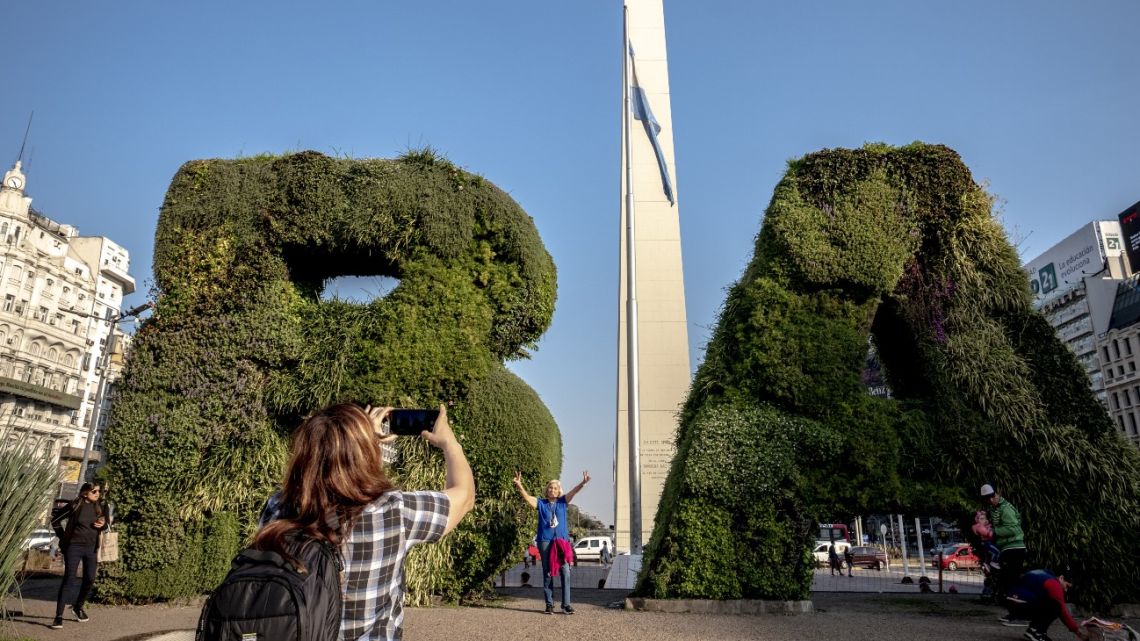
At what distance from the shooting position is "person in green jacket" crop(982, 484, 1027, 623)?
310 inches

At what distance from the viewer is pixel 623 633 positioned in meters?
7.40

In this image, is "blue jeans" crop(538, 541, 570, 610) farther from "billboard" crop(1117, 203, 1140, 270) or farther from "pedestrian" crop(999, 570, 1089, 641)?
"billboard" crop(1117, 203, 1140, 270)

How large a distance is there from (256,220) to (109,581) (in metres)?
5.38

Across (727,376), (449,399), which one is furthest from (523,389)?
(727,376)

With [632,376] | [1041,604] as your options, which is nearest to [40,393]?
[632,376]

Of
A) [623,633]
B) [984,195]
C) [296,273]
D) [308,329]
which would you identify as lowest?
[623,633]

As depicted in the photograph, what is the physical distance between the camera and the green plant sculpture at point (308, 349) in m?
9.84

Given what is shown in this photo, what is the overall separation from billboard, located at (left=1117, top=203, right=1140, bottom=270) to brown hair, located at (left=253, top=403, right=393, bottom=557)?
207 ft

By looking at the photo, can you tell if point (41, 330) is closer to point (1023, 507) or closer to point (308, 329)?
point (308, 329)

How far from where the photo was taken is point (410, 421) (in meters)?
3.02

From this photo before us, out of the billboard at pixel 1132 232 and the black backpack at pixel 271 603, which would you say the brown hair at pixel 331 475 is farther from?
the billboard at pixel 1132 232

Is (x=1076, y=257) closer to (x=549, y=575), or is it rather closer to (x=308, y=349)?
(x=549, y=575)

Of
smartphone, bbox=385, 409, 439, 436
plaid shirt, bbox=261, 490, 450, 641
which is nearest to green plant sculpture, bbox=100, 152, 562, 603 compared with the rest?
smartphone, bbox=385, 409, 439, 436

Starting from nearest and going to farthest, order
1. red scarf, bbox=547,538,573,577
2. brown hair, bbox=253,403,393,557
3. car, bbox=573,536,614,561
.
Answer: brown hair, bbox=253,403,393,557, red scarf, bbox=547,538,573,577, car, bbox=573,536,614,561
